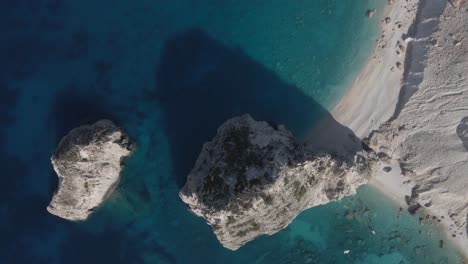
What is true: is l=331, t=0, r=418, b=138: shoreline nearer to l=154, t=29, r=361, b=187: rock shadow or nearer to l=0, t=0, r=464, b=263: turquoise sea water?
l=0, t=0, r=464, b=263: turquoise sea water

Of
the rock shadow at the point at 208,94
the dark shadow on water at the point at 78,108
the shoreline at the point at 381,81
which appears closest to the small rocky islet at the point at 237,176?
the dark shadow on water at the point at 78,108

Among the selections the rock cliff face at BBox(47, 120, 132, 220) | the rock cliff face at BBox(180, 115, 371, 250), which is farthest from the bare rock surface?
the rock cliff face at BBox(47, 120, 132, 220)

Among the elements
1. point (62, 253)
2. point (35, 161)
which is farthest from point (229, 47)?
point (62, 253)

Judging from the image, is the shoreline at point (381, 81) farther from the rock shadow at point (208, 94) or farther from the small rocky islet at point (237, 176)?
the small rocky islet at point (237, 176)

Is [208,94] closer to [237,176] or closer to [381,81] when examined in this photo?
[237,176]

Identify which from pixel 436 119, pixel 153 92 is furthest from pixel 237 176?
pixel 436 119
